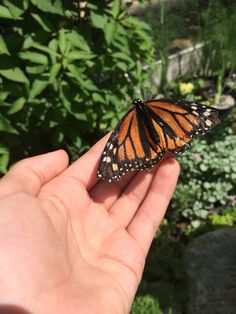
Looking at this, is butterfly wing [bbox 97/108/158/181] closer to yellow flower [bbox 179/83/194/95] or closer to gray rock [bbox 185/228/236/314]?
gray rock [bbox 185/228/236/314]

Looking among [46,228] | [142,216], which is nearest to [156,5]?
[142,216]

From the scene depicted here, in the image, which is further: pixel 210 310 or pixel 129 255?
pixel 210 310

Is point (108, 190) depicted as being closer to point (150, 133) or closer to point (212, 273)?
point (150, 133)

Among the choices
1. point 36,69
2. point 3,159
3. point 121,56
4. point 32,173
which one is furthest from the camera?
point 121,56

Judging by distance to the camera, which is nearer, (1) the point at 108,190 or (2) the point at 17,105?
(1) the point at 108,190

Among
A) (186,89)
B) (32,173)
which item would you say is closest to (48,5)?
(32,173)

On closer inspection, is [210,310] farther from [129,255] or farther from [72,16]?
[72,16]

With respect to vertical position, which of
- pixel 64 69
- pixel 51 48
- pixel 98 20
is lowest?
pixel 64 69

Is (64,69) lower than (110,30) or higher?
lower
